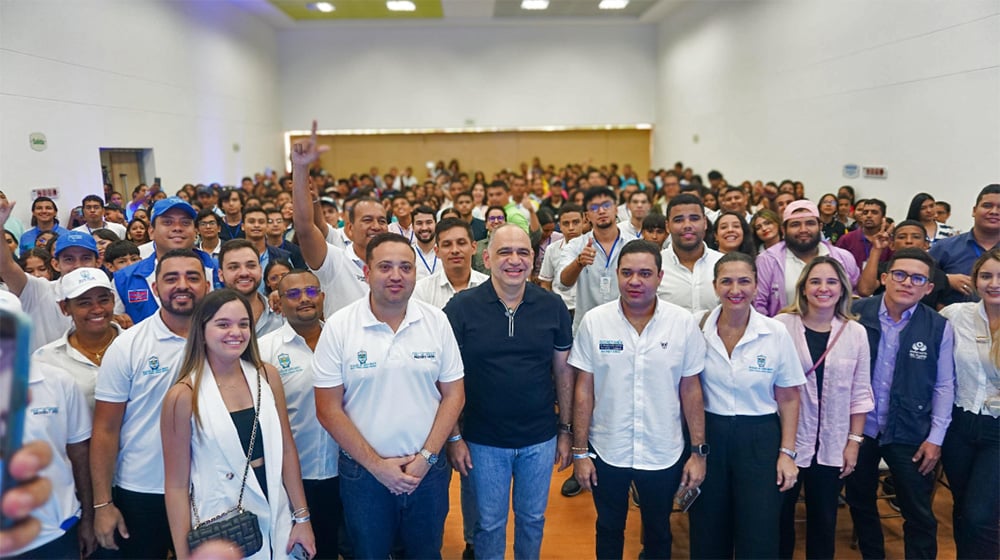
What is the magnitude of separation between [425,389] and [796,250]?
2820mm

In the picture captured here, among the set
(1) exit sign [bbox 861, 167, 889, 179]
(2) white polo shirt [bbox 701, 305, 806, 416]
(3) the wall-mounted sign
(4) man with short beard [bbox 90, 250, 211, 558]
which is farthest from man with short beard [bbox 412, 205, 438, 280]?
(1) exit sign [bbox 861, 167, 889, 179]

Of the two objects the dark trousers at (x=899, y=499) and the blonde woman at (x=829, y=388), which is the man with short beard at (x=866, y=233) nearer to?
the dark trousers at (x=899, y=499)

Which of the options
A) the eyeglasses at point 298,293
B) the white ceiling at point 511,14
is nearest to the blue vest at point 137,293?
the eyeglasses at point 298,293

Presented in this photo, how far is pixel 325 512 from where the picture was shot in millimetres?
2727

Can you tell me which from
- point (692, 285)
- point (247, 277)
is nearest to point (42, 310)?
point (247, 277)

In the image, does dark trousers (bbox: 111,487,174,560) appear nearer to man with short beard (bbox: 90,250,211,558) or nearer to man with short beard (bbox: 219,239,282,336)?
man with short beard (bbox: 90,250,211,558)

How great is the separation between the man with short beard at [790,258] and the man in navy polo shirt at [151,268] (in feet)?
11.9

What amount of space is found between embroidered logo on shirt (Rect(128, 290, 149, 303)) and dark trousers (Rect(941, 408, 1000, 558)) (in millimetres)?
4582

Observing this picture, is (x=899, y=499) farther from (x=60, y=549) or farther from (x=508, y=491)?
(x=60, y=549)

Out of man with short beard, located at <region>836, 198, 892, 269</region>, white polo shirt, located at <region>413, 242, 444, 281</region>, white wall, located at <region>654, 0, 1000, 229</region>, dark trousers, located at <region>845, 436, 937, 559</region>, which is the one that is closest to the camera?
dark trousers, located at <region>845, 436, 937, 559</region>

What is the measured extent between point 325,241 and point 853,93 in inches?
328

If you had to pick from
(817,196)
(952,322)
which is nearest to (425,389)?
(952,322)

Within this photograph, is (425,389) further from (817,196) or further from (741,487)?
(817,196)

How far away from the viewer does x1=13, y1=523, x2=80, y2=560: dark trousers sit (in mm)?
2029
